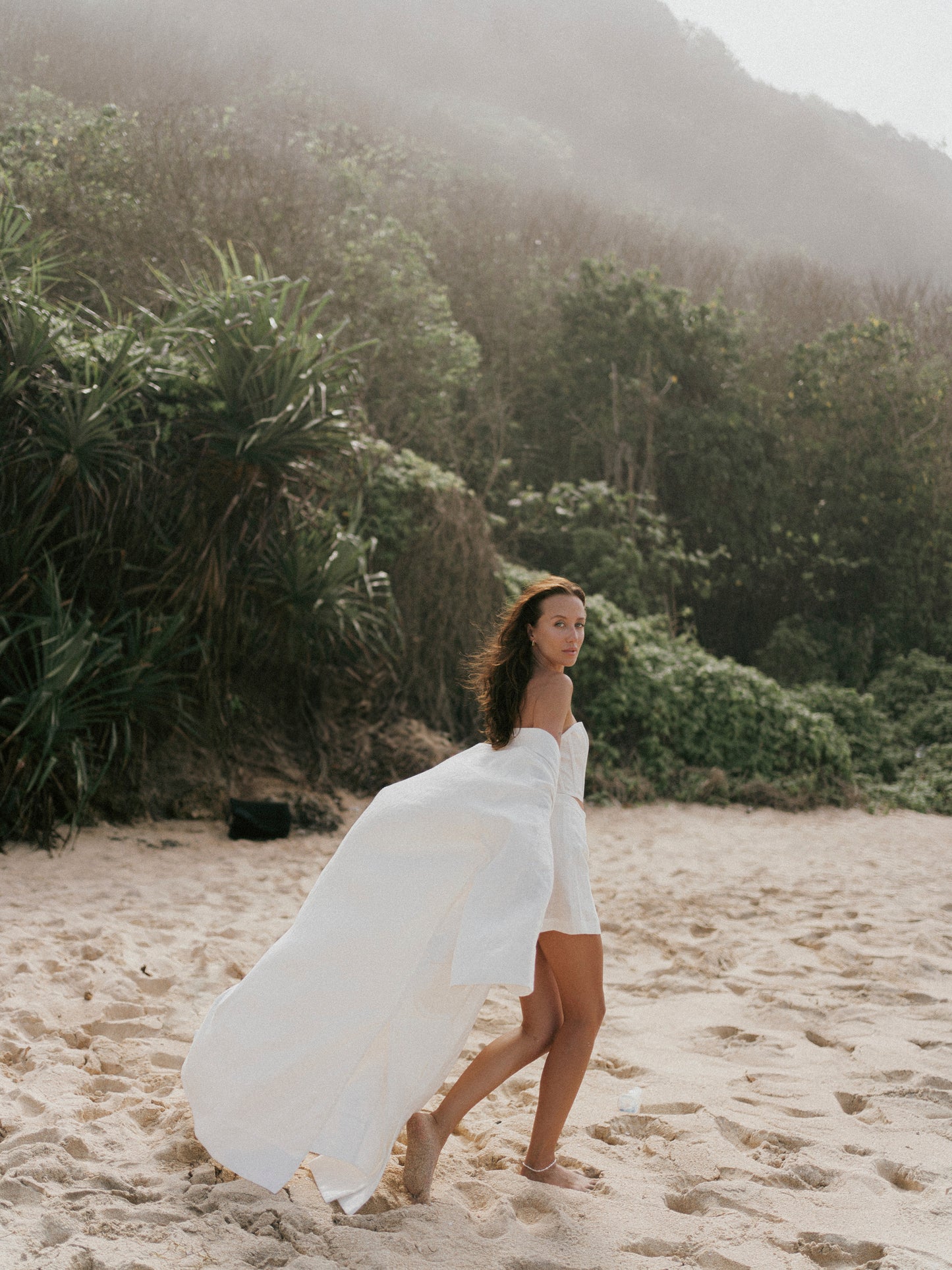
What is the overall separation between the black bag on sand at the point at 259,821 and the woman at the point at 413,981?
12.8 ft

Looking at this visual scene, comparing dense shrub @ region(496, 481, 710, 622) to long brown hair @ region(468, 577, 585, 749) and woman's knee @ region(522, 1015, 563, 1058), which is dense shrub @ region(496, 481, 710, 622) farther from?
woman's knee @ region(522, 1015, 563, 1058)

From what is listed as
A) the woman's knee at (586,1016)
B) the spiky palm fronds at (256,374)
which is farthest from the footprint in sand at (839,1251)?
the spiky palm fronds at (256,374)

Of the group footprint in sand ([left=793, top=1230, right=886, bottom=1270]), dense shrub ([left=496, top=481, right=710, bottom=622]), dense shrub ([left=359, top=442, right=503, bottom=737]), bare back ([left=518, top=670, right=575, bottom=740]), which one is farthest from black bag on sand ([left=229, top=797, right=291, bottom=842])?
dense shrub ([left=496, top=481, right=710, bottom=622])

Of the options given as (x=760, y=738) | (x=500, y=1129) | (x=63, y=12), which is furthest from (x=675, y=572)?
(x=63, y=12)

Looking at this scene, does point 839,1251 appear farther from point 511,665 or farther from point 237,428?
point 237,428

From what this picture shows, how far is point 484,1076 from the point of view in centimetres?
214

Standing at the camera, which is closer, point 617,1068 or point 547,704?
point 547,704

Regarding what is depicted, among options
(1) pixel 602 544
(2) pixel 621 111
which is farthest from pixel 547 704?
(2) pixel 621 111

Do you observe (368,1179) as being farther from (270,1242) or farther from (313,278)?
(313,278)

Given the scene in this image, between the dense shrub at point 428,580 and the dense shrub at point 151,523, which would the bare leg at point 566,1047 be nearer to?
the dense shrub at point 151,523

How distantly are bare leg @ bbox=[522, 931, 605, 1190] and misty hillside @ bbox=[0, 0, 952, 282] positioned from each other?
21375mm

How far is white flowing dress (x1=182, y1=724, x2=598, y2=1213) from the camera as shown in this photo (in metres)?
1.94

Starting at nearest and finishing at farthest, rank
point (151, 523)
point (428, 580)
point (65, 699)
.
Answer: point (65, 699) < point (151, 523) < point (428, 580)

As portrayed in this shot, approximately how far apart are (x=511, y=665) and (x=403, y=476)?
609cm
